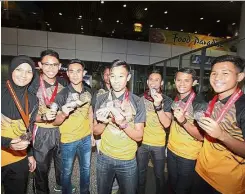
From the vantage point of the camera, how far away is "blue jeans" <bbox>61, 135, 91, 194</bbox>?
2586mm

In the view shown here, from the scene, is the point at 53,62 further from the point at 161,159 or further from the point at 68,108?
the point at 161,159

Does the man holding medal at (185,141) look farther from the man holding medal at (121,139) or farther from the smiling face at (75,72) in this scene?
the smiling face at (75,72)

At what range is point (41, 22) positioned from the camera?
8172 mm

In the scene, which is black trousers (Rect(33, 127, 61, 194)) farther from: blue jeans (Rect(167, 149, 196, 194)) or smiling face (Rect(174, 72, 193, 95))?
smiling face (Rect(174, 72, 193, 95))

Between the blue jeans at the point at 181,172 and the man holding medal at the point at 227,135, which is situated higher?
the man holding medal at the point at 227,135

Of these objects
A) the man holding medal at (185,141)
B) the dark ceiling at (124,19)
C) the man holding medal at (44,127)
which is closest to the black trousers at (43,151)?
the man holding medal at (44,127)

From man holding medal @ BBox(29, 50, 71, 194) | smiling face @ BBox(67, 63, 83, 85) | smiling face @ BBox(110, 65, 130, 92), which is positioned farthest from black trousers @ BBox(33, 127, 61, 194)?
smiling face @ BBox(110, 65, 130, 92)

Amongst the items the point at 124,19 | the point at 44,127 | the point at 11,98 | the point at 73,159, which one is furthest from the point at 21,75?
the point at 124,19

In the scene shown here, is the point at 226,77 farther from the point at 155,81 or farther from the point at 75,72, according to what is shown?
the point at 75,72

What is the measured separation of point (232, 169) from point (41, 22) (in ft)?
27.6

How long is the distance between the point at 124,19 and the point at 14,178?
7.91 m

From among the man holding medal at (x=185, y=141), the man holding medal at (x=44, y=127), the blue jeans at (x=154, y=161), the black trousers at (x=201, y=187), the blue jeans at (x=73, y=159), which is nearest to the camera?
the black trousers at (x=201, y=187)

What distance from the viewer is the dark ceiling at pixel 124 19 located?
7.28m

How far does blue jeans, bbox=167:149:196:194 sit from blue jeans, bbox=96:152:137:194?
23.5 inches
